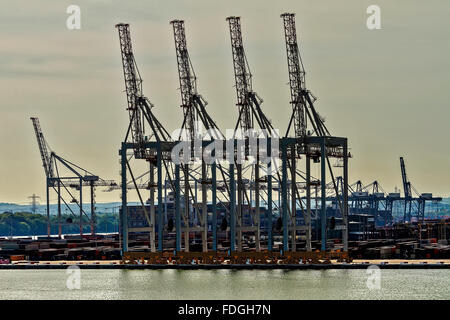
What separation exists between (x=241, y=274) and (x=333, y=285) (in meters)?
13.1

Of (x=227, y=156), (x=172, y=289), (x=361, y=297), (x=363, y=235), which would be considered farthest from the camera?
(x=363, y=235)

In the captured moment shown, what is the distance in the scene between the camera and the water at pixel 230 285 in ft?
298

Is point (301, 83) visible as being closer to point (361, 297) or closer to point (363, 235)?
point (361, 297)

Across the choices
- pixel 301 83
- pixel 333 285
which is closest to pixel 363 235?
pixel 301 83

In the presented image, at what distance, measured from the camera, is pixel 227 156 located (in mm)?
113750

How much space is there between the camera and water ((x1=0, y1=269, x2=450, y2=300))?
90.8 metres

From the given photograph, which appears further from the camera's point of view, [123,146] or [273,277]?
[123,146]

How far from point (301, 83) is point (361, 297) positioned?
32.3 meters

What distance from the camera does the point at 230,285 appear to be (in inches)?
3829

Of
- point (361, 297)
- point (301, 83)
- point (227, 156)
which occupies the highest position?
point (301, 83)

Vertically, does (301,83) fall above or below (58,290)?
above
